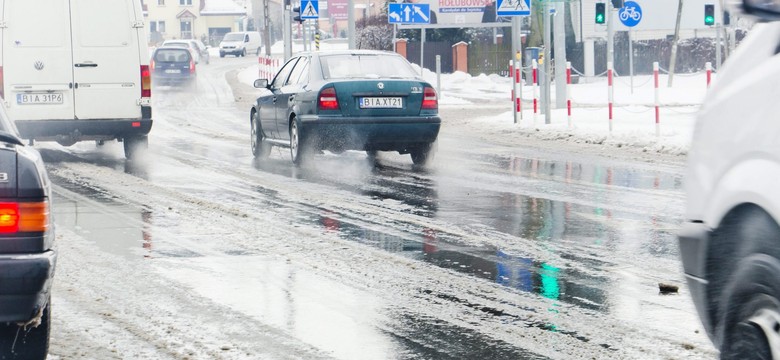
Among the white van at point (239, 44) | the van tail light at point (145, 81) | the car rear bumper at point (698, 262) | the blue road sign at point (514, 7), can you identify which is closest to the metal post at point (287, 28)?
the blue road sign at point (514, 7)

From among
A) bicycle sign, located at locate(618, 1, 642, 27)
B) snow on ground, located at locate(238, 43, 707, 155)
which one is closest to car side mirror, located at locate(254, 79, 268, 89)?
snow on ground, located at locate(238, 43, 707, 155)

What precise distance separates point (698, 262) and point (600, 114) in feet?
73.2

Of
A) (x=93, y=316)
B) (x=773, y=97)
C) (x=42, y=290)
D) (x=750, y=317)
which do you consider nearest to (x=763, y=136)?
(x=773, y=97)

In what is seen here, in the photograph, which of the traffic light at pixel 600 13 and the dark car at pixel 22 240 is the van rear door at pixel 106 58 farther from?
the traffic light at pixel 600 13

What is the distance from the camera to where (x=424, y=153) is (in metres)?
17.3

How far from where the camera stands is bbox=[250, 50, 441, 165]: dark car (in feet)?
53.9

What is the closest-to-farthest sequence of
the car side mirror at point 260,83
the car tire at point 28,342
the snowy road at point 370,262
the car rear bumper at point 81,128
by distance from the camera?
1. the car tire at point 28,342
2. the snowy road at point 370,262
3. the car rear bumper at point 81,128
4. the car side mirror at point 260,83

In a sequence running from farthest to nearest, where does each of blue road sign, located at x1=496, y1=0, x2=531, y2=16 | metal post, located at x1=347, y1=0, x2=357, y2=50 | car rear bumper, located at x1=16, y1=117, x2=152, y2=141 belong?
1. metal post, located at x1=347, y1=0, x2=357, y2=50
2. blue road sign, located at x1=496, y1=0, x2=531, y2=16
3. car rear bumper, located at x1=16, y1=117, x2=152, y2=141

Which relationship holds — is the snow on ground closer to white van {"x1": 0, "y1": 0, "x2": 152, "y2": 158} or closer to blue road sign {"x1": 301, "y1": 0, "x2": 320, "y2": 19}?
blue road sign {"x1": 301, "y1": 0, "x2": 320, "y2": 19}

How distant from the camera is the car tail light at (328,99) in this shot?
1639 centimetres

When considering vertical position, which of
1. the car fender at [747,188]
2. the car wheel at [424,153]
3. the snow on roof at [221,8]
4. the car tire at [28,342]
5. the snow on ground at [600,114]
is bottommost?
the snow on ground at [600,114]

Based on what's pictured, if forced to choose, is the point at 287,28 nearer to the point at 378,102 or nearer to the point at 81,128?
the point at 81,128

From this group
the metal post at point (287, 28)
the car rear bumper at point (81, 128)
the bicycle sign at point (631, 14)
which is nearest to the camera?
the car rear bumper at point (81, 128)

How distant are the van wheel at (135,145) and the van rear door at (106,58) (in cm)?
Answer: 69
